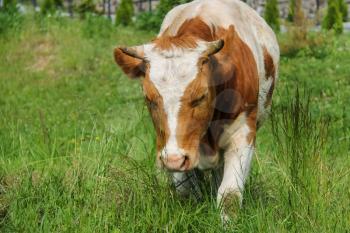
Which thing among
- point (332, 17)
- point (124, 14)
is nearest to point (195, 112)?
point (332, 17)

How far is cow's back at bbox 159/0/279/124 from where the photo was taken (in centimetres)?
533

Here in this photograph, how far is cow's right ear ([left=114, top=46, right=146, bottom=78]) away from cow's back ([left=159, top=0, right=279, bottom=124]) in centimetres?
50

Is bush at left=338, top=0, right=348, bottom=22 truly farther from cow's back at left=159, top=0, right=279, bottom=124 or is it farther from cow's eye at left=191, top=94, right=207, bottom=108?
cow's eye at left=191, top=94, right=207, bottom=108

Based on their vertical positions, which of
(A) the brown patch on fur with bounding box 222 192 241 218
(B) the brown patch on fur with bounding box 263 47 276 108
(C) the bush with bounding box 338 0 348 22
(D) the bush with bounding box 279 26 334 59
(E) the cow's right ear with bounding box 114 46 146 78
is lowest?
(C) the bush with bounding box 338 0 348 22

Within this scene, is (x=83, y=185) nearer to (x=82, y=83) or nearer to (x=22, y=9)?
(x=82, y=83)

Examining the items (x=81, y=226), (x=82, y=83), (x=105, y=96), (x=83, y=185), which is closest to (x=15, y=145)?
(x=83, y=185)

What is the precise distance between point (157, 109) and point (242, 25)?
1326mm

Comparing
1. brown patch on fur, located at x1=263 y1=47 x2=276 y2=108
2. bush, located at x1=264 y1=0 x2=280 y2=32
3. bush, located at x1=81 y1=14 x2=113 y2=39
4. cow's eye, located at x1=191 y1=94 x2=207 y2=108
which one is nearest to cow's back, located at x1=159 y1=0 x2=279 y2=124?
brown patch on fur, located at x1=263 y1=47 x2=276 y2=108

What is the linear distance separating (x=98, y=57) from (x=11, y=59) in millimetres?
1718

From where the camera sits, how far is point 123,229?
183 inches

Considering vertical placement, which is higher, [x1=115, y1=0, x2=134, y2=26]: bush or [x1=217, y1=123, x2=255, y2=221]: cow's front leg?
[x1=217, y1=123, x2=255, y2=221]: cow's front leg

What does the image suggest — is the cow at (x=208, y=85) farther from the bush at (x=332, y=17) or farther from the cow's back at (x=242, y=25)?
the bush at (x=332, y=17)

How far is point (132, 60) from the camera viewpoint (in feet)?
16.0

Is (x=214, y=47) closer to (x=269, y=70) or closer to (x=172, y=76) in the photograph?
(x=172, y=76)
